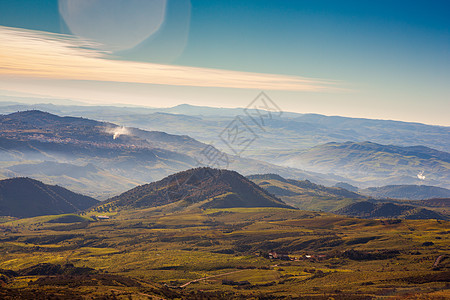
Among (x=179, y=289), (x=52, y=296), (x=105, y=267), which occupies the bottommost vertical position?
(x=105, y=267)

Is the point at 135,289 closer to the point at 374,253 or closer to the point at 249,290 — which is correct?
the point at 249,290

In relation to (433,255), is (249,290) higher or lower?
lower

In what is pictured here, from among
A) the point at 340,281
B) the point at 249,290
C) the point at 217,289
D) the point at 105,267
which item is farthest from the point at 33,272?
the point at 340,281

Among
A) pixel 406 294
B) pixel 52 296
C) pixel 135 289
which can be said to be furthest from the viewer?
pixel 135 289

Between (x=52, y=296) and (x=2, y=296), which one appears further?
(x=52, y=296)

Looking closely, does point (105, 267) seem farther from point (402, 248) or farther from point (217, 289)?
point (402, 248)

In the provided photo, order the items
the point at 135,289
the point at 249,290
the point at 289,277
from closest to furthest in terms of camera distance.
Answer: the point at 135,289
the point at 249,290
the point at 289,277

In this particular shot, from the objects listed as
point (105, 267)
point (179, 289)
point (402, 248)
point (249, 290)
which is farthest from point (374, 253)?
point (105, 267)

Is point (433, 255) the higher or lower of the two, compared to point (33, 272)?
higher

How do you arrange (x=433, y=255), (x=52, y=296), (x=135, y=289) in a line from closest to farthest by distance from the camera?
(x=52, y=296) < (x=135, y=289) < (x=433, y=255)
